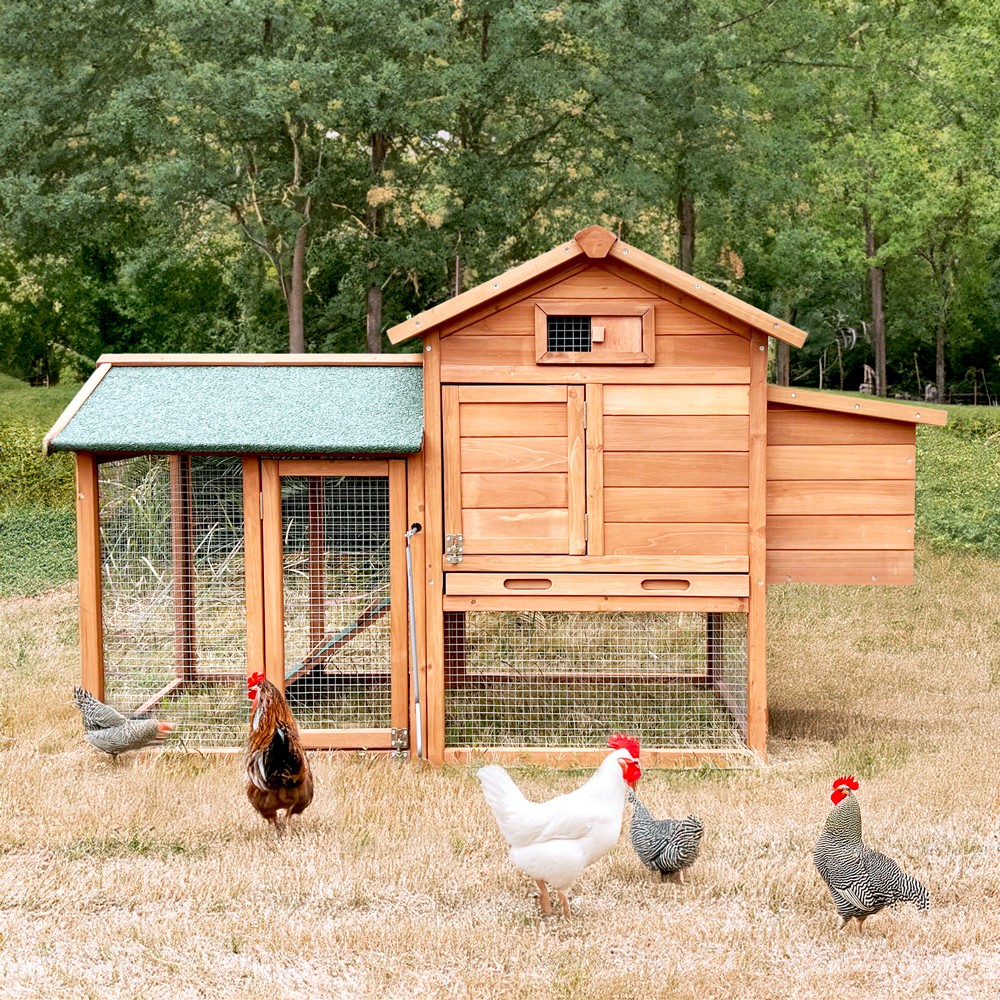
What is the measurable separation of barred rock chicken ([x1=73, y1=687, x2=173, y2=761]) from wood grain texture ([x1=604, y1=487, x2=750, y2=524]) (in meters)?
3.04

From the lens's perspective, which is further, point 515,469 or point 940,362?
point 940,362

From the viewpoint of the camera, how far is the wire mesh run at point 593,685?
850 centimetres

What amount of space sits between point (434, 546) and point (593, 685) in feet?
7.86

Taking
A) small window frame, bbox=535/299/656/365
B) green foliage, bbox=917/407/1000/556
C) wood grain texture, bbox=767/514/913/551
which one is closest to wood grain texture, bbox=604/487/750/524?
wood grain texture, bbox=767/514/913/551

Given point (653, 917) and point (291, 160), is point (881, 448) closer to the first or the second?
point (653, 917)

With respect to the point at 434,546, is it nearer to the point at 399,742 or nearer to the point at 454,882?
the point at 399,742

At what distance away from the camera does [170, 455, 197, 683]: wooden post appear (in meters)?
8.56

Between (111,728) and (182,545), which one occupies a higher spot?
(182,545)

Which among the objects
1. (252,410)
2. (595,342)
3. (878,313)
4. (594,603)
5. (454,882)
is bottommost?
(454,882)

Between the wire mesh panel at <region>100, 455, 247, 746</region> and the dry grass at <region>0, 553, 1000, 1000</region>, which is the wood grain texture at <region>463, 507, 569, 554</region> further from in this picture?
Result: the wire mesh panel at <region>100, 455, 247, 746</region>

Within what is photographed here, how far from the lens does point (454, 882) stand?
5.85m

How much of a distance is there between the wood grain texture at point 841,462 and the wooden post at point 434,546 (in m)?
2.06

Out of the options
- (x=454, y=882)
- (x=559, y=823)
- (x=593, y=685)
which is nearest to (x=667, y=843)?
(x=559, y=823)

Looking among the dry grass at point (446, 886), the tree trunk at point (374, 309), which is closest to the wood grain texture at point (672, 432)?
the dry grass at point (446, 886)
